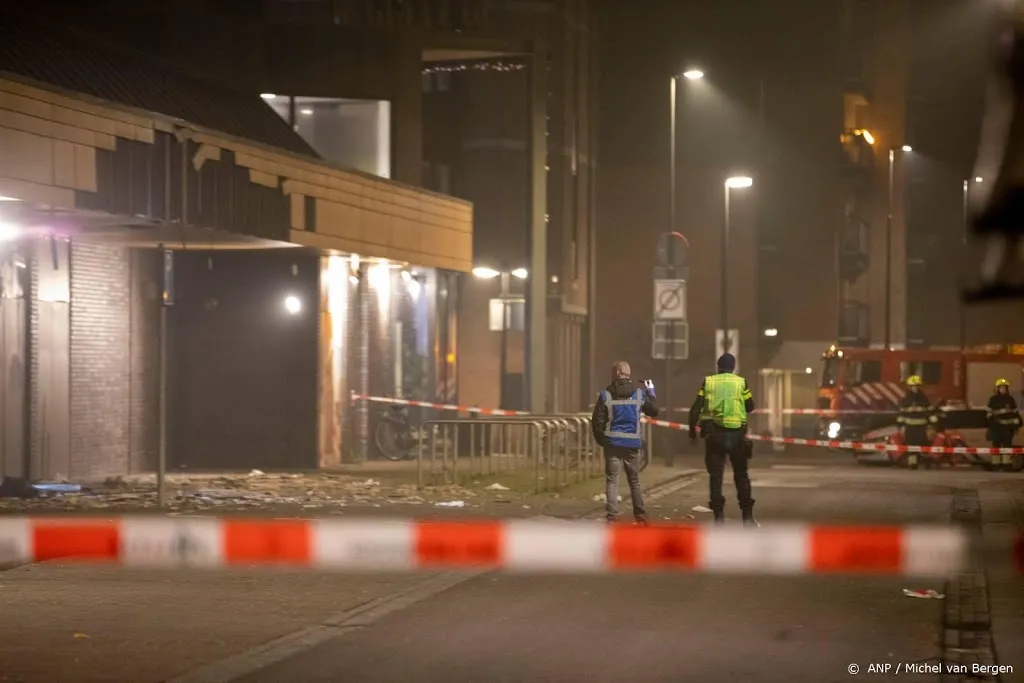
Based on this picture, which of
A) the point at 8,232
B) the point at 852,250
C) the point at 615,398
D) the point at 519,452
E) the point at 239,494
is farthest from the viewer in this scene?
the point at 852,250

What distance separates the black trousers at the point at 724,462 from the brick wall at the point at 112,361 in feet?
31.3

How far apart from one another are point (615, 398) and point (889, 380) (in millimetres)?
22893

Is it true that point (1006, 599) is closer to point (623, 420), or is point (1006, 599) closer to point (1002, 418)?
point (623, 420)

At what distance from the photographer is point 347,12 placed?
31.2 metres

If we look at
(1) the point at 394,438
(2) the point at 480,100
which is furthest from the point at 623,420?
(2) the point at 480,100

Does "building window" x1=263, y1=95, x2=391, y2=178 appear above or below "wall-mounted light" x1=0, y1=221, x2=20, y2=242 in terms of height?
above

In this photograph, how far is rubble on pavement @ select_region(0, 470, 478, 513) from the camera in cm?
2014

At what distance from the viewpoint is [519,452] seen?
24.7 meters

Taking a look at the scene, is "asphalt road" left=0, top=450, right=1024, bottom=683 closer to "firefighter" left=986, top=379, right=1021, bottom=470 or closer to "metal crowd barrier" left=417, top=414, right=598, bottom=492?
"metal crowd barrier" left=417, top=414, right=598, bottom=492

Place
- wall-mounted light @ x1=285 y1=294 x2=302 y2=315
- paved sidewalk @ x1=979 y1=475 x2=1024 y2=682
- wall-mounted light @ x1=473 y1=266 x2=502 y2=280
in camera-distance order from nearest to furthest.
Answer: paved sidewalk @ x1=979 y1=475 x2=1024 y2=682
wall-mounted light @ x1=285 y1=294 x2=302 y2=315
wall-mounted light @ x1=473 y1=266 x2=502 y2=280

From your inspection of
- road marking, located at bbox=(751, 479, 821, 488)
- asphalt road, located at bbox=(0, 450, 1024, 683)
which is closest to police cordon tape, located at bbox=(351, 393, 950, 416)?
road marking, located at bbox=(751, 479, 821, 488)

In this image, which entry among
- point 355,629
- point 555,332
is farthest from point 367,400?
point 355,629

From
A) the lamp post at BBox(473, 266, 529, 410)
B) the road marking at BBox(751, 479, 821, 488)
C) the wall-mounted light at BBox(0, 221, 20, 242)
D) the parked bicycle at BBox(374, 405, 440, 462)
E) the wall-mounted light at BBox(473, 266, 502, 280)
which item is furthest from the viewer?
the wall-mounted light at BBox(473, 266, 502, 280)

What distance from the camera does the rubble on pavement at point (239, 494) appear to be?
66.1 feet
